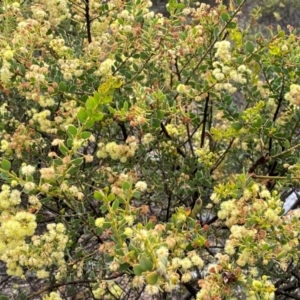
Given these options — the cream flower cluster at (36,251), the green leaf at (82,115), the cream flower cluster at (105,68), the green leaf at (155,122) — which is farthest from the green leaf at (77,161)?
the cream flower cluster at (105,68)

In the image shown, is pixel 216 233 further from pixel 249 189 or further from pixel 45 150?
pixel 45 150

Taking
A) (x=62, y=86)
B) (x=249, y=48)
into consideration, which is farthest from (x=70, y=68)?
(x=249, y=48)

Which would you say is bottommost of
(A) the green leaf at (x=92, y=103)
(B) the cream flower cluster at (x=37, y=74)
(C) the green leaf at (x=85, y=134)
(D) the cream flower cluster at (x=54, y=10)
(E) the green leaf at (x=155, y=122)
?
(E) the green leaf at (x=155, y=122)

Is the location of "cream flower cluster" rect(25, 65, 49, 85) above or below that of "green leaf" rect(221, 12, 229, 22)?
below

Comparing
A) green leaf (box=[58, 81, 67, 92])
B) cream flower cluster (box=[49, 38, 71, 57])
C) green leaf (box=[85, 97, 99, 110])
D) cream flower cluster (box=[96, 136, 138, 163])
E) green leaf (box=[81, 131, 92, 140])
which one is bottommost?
cream flower cluster (box=[96, 136, 138, 163])

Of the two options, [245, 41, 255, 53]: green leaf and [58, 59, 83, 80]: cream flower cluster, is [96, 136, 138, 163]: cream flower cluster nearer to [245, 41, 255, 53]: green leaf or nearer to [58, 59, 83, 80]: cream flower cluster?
[58, 59, 83, 80]: cream flower cluster

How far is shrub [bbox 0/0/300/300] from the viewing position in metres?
1.34

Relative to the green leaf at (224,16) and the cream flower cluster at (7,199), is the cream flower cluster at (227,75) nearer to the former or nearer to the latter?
the green leaf at (224,16)

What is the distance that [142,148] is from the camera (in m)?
1.95

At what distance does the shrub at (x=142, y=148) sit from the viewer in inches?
52.9

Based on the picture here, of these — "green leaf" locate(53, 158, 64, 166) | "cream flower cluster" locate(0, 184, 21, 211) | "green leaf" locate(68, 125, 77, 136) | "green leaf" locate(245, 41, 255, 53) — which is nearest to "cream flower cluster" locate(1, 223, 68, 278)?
"cream flower cluster" locate(0, 184, 21, 211)

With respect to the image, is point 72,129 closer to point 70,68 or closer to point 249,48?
point 70,68

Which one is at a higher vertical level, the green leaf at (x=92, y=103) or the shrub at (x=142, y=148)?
the green leaf at (x=92, y=103)

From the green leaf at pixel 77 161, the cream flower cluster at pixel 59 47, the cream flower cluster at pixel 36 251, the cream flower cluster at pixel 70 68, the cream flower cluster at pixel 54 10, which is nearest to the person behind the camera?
the green leaf at pixel 77 161
